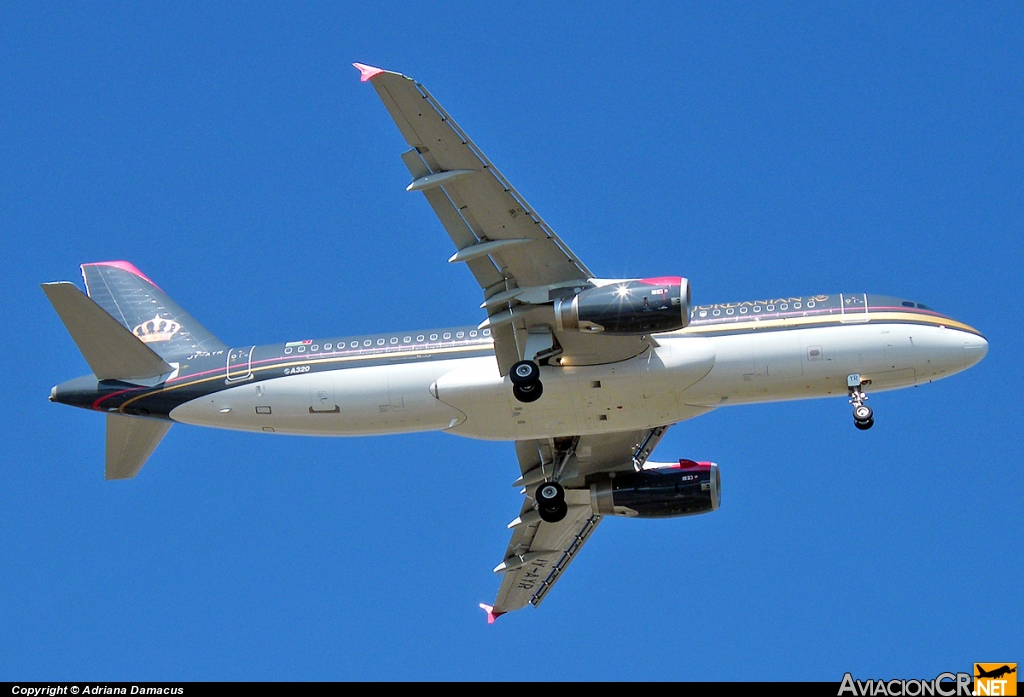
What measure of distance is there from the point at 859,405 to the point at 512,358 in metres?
10.2

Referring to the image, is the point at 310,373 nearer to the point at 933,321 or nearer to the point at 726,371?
the point at 726,371

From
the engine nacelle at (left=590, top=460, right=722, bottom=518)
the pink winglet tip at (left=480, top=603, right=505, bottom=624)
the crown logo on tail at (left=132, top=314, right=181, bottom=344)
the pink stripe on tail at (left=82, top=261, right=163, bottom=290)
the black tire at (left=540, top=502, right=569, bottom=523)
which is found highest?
the pink stripe on tail at (left=82, top=261, right=163, bottom=290)

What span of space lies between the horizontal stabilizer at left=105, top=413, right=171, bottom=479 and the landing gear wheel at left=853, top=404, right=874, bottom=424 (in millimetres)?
21509

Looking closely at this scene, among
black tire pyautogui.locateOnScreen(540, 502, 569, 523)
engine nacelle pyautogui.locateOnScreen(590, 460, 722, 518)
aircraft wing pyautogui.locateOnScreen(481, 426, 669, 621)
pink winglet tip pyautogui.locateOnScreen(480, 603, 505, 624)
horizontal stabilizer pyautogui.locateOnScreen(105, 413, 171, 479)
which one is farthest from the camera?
pink winglet tip pyautogui.locateOnScreen(480, 603, 505, 624)

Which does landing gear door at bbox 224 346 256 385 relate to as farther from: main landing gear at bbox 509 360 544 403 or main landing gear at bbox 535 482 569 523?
main landing gear at bbox 535 482 569 523

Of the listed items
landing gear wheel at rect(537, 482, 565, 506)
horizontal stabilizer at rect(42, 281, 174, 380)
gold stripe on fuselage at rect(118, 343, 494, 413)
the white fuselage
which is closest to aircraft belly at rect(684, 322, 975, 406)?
the white fuselage

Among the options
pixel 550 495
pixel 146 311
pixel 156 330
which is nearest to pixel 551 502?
pixel 550 495

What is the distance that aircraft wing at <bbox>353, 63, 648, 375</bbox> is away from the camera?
123 ft

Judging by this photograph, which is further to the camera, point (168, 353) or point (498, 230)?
point (168, 353)

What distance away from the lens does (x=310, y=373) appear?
43406 millimetres

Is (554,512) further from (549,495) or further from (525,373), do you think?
(525,373)

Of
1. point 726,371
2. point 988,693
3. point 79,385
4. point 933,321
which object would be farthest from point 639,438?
point 79,385

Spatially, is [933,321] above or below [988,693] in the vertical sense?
above

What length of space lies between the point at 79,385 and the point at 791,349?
21.8 metres
